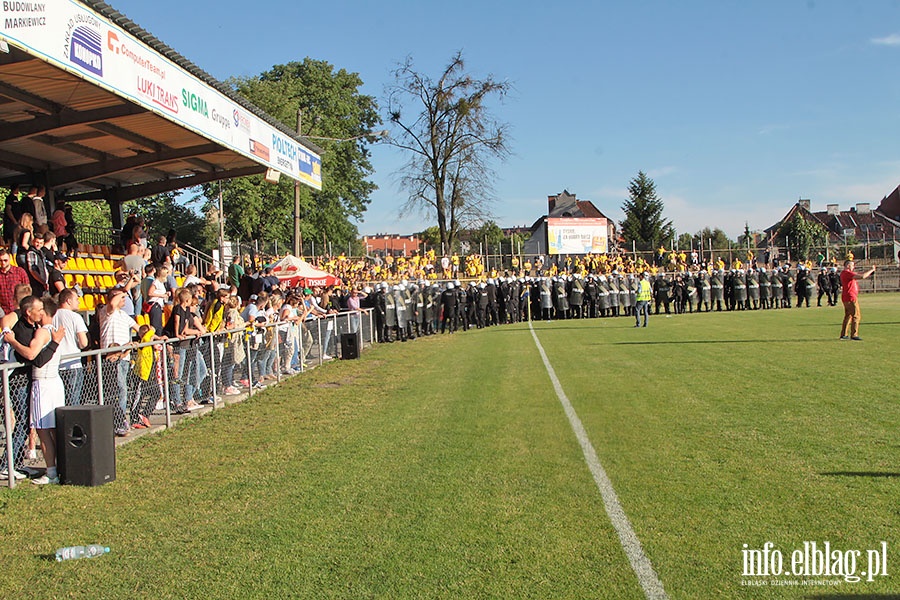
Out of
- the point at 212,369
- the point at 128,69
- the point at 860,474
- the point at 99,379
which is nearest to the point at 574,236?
the point at 128,69

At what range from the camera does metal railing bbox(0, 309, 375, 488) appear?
7215 mm

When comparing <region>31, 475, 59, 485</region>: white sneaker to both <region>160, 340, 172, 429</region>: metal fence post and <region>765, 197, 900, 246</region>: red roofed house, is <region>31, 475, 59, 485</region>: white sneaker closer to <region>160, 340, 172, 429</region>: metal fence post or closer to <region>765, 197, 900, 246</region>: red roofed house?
<region>160, 340, 172, 429</region>: metal fence post

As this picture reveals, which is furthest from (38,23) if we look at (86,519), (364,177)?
(364,177)

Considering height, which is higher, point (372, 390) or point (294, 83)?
point (294, 83)

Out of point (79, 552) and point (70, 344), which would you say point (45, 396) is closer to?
point (70, 344)

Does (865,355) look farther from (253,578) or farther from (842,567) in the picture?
(253,578)

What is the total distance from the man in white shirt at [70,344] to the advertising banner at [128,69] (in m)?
3.51

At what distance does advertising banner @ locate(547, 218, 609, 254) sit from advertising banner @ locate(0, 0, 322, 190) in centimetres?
3252

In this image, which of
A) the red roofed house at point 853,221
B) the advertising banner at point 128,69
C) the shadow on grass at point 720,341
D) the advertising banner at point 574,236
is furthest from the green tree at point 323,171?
the red roofed house at point 853,221

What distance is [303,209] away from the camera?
5028 centimetres

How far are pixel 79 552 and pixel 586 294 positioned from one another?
2976cm

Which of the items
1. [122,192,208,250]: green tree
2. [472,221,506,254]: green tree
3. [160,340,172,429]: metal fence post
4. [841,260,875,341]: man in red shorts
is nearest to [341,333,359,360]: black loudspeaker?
[160,340,172,429]: metal fence post

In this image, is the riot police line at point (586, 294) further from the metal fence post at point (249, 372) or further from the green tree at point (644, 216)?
the green tree at point (644, 216)

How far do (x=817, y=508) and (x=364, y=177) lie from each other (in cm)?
5523
